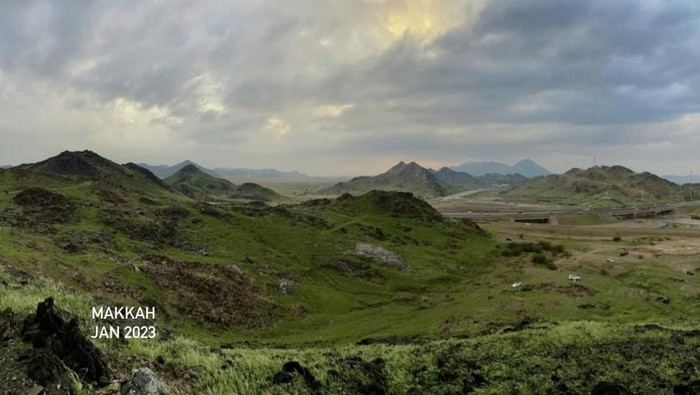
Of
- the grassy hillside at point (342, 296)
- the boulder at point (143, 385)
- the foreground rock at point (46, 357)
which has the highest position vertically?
the foreground rock at point (46, 357)

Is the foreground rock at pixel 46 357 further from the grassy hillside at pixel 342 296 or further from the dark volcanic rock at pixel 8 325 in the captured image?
the grassy hillside at pixel 342 296

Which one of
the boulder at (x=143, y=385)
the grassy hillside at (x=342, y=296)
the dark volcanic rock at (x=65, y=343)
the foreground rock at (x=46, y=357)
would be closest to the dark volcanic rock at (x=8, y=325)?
the foreground rock at (x=46, y=357)

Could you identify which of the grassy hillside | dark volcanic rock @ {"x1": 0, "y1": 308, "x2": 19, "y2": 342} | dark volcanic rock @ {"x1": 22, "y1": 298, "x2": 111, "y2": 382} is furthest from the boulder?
dark volcanic rock @ {"x1": 0, "y1": 308, "x2": 19, "y2": 342}

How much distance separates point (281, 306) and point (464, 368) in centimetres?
4435

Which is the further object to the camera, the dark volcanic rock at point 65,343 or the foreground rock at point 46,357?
the dark volcanic rock at point 65,343

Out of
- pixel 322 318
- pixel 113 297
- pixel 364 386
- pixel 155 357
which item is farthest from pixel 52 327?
pixel 322 318

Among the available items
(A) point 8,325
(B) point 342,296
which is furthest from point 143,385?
(B) point 342,296

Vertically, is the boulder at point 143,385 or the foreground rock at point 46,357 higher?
the foreground rock at point 46,357

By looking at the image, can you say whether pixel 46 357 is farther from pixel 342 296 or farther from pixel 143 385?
pixel 342 296

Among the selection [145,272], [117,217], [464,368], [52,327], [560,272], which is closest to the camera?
[52,327]

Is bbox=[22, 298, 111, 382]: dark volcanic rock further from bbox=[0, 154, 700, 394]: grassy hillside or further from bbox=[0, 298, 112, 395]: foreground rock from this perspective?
bbox=[0, 154, 700, 394]: grassy hillside

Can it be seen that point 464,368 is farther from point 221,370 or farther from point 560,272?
point 560,272

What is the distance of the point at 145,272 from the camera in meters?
55.3

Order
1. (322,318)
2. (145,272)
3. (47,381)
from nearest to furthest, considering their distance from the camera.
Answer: (47,381) < (145,272) < (322,318)
